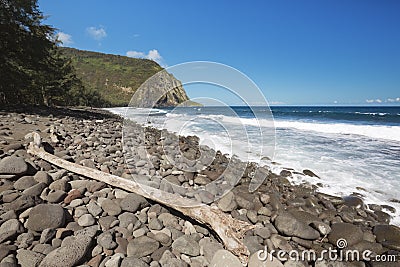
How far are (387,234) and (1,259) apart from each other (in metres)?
4.86

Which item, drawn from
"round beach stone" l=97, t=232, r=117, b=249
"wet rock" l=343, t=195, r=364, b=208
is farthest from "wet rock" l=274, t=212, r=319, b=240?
"round beach stone" l=97, t=232, r=117, b=249

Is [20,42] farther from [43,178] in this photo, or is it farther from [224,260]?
[224,260]

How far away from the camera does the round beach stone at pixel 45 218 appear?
2.45 metres

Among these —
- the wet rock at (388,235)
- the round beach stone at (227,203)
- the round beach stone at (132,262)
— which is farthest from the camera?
the round beach stone at (227,203)

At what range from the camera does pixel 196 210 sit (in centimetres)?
292

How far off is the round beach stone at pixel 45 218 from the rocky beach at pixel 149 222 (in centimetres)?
1

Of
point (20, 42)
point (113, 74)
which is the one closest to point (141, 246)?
point (20, 42)

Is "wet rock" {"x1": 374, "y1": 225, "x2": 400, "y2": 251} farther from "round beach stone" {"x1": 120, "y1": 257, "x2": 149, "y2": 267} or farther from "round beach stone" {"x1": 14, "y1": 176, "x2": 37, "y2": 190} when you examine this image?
"round beach stone" {"x1": 14, "y1": 176, "x2": 37, "y2": 190}

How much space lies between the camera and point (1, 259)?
1.99 meters

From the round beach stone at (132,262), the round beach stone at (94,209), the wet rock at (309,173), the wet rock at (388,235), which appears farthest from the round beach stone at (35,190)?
the wet rock at (309,173)

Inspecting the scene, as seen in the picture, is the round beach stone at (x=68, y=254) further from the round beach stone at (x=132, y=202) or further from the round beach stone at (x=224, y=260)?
the round beach stone at (x=224, y=260)

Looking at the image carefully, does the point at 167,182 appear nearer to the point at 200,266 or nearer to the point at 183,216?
the point at 183,216

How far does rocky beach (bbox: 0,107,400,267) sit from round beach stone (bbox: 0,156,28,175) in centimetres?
1

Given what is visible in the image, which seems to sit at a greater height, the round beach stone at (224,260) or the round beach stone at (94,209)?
the round beach stone at (94,209)
